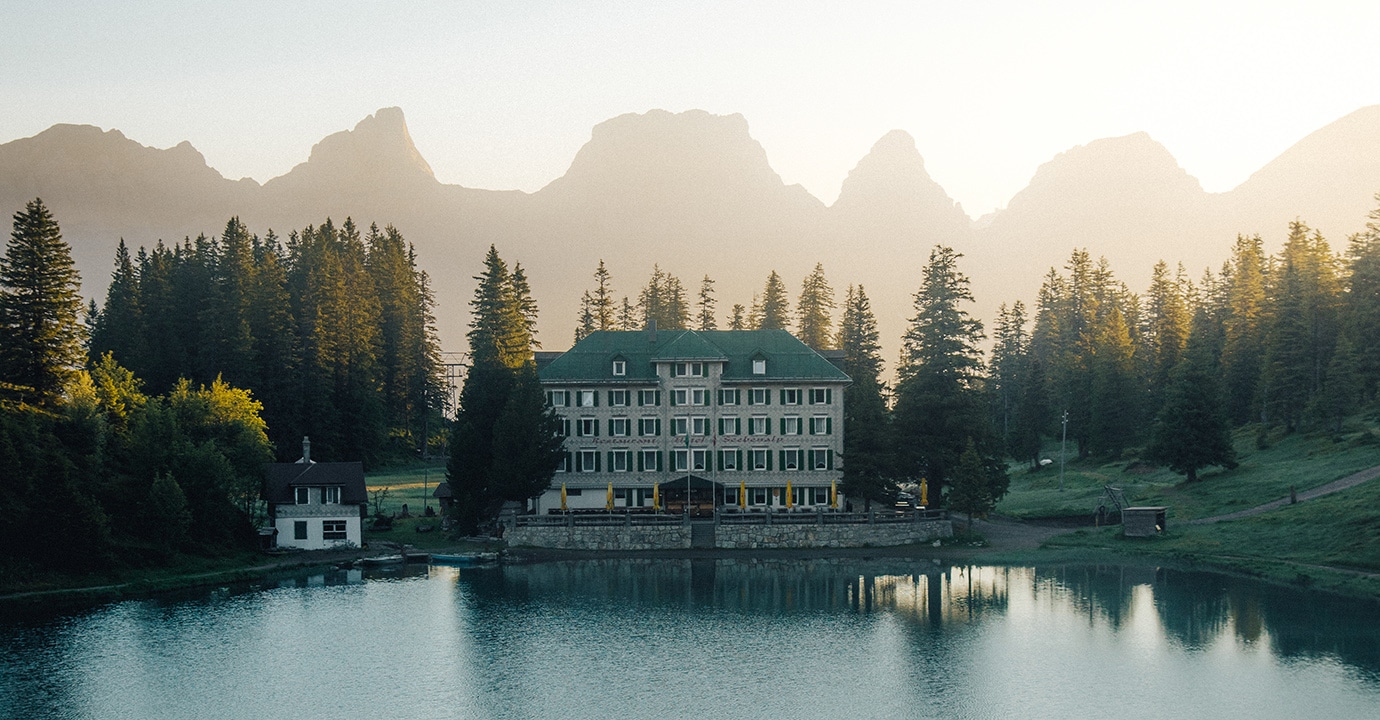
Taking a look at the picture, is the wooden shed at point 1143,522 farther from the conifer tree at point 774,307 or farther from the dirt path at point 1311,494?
the conifer tree at point 774,307

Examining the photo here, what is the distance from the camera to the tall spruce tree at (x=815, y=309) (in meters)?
115

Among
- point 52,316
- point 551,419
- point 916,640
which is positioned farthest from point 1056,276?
point 52,316

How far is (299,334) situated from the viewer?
104625 mm

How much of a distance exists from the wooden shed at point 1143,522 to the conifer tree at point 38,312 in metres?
63.8

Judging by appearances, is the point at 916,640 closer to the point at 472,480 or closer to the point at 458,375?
the point at 472,480

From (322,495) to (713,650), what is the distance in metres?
34.1

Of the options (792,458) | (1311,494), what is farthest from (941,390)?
(1311,494)

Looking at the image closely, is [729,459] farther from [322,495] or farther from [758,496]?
[322,495]

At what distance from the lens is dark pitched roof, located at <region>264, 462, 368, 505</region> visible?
223 ft

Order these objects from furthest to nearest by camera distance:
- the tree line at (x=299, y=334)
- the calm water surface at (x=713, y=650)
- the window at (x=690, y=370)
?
the tree line at (x=299, y=334), the window at (x=690, y=370), the calm water surface at (x=713, y=650)

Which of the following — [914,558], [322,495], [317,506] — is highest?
[322,495]

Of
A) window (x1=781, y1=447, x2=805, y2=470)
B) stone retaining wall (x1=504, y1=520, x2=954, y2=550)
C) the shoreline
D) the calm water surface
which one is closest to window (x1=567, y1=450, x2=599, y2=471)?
stone retaining wall (x1=504, y1=520, x2=954, y2=550)

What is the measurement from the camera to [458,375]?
120m

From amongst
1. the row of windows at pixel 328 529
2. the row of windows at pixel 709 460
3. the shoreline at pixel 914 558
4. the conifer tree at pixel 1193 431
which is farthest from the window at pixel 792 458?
the row of windows at pixel 328 529
